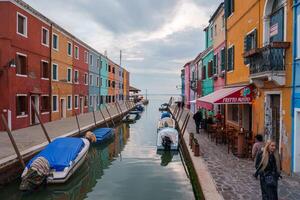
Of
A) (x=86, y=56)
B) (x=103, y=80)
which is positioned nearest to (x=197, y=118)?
(x=86, y=56)

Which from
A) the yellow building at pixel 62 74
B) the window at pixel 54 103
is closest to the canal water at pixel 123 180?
the window at pixel 54 103

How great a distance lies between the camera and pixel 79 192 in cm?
1171

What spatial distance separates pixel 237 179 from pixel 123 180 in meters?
5.08

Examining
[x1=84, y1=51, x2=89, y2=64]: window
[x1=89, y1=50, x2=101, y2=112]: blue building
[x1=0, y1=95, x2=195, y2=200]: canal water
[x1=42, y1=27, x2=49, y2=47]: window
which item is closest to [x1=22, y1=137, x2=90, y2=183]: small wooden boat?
[x1=0, y1=95, x2=195, y2=200]: canal water

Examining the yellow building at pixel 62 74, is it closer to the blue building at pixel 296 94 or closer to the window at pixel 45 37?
the window at pixel 45 37

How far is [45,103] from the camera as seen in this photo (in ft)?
88.4

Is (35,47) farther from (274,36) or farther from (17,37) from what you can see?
(274,36)

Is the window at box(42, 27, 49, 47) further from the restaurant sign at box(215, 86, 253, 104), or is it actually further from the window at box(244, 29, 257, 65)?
the restaurant sign at box(215, 86, 253, 104)

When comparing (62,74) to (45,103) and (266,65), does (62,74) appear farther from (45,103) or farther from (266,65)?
(266,65)

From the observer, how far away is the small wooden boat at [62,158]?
1187cm

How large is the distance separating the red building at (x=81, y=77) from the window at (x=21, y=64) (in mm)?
12790

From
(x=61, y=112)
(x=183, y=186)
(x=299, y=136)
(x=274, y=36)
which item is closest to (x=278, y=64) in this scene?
(x=274, y=36)

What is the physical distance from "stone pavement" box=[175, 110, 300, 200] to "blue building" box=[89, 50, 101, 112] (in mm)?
31594

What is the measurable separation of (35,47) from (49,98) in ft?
16.0
